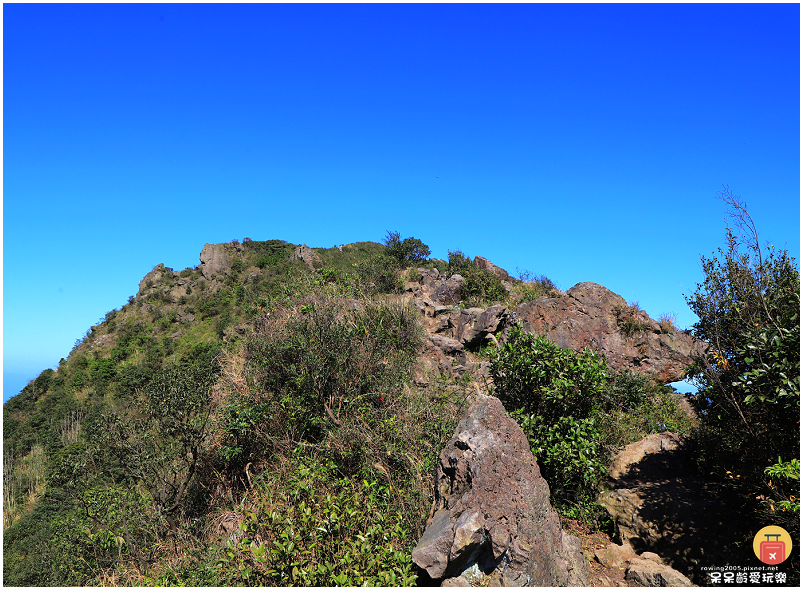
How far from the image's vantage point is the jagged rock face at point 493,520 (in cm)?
477


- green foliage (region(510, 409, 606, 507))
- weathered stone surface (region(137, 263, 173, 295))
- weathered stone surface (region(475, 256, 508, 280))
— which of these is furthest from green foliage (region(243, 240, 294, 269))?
green foliage (region(510, 409, 606, 507))

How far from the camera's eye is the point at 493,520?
4.91 m

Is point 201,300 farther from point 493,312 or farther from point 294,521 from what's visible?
point 294,521

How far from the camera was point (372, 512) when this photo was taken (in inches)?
247

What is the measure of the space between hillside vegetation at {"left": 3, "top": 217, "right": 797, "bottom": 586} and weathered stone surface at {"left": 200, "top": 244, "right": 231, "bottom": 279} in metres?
30.2

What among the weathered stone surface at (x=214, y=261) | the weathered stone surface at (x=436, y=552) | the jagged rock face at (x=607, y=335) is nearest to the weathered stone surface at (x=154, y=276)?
the weathered stone surface at (x=214, y=261)

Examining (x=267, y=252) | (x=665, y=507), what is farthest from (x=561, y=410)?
(x=267, y=252)

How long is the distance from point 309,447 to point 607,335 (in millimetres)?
12345

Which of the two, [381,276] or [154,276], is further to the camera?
[154,276]

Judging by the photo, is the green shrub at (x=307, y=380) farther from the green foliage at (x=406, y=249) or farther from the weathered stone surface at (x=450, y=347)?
the green foliage at (x=406, y=249)

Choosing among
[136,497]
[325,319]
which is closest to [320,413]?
[325,319]

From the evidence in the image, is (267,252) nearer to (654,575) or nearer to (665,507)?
(665,507)

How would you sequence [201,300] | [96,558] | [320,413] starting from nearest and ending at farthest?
[96,558], [320,413], [201,300]

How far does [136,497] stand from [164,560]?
2256 mm
